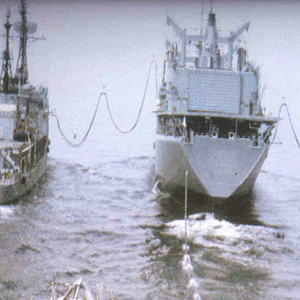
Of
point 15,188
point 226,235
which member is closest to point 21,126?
point 15,188

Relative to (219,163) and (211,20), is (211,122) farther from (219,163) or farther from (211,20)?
(211,20)

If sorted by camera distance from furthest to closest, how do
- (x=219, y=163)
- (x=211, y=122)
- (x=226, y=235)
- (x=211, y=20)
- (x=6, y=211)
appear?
1. (x=211, y=20)
2. (x=211, y=122)
3. (x=219, y=163)
4. (x=6, y=211)
5. (x=226, y=235)

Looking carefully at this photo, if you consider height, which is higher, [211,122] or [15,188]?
[211,122]

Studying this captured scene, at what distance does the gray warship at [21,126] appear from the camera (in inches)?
938

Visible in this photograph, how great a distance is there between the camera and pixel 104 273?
1384 centimetres

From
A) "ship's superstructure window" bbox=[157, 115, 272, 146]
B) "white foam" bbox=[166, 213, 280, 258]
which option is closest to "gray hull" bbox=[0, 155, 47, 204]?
"white foam" bbox=[166, 213, 280, 258]

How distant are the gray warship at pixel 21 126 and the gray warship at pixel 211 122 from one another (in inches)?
356

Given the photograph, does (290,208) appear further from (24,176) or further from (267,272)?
(24,176)

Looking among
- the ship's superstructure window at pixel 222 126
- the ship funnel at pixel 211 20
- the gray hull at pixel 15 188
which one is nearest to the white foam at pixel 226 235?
the ship's superstructure window at pixel 222 126

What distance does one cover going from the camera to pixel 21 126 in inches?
1230

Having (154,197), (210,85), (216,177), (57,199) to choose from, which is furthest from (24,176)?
(210,85)

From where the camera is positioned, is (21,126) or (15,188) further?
(21,126)

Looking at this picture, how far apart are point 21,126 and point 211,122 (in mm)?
14319

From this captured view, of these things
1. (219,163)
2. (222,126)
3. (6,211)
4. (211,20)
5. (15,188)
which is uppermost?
(211,20)
